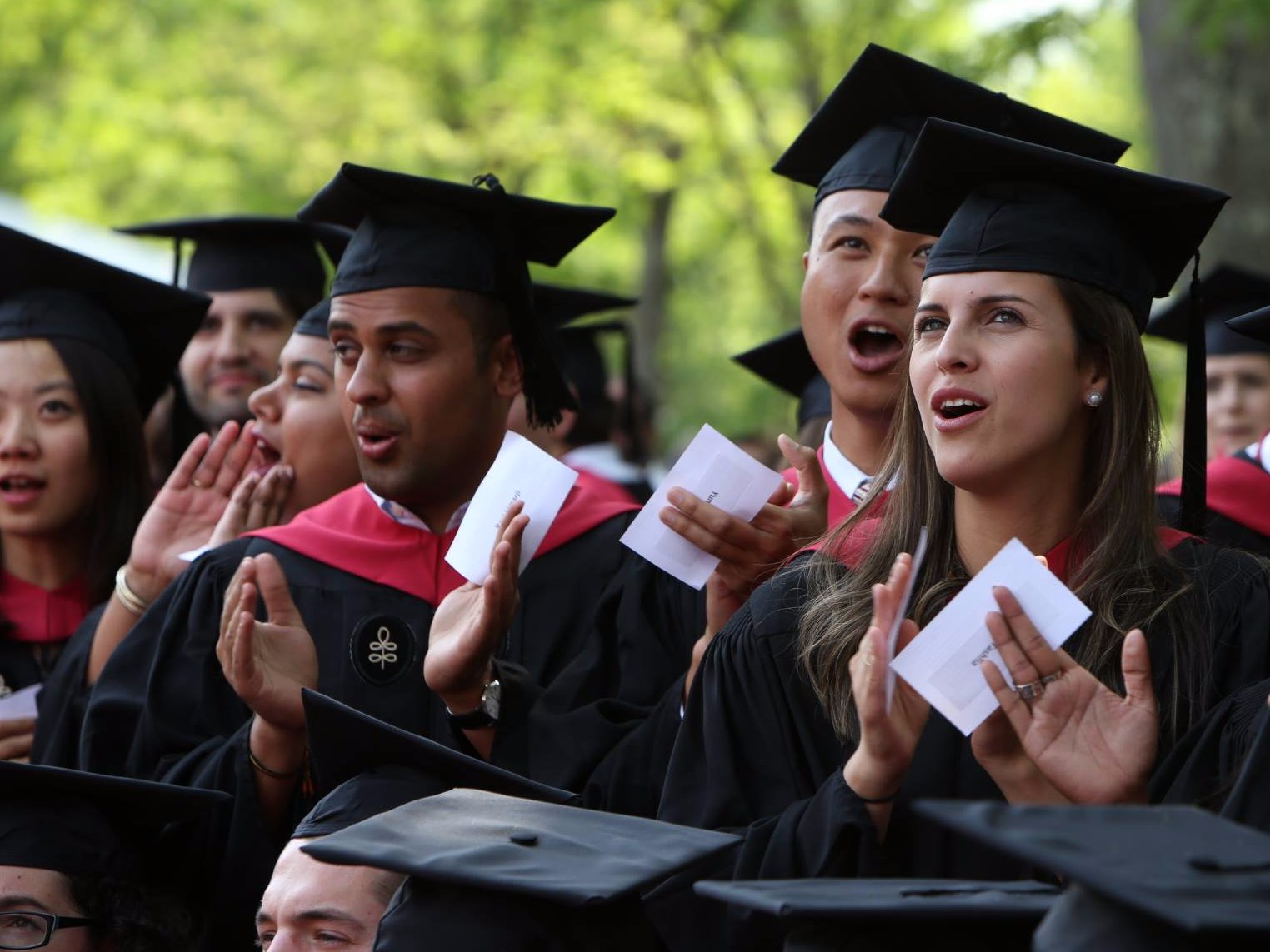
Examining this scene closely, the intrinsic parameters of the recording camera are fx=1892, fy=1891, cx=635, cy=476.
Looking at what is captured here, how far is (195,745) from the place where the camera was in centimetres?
472

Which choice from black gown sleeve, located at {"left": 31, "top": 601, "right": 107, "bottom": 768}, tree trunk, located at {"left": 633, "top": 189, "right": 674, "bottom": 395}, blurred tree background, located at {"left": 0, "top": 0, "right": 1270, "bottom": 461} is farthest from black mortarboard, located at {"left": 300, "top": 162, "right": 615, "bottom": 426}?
tree trunk, located at {"left": 633, "top": 189, "right": 674, "bottom": 395}

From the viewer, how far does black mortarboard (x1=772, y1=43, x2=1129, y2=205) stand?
4484mm

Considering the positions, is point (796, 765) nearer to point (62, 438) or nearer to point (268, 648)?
point (268, 648)

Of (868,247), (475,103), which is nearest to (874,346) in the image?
(868,247)

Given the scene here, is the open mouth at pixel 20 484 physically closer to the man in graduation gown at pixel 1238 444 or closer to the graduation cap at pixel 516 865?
the graduation cap at pixel 516 865

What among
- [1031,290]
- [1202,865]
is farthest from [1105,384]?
[1202,865]

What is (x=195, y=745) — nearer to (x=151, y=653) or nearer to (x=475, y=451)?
(x=151, y=653)

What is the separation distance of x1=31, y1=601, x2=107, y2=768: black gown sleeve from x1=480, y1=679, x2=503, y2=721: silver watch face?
1.37 m

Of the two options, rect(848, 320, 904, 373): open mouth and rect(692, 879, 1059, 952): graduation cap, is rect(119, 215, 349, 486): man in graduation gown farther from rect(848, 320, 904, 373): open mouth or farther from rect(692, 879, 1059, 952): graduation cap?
rect(692, 879, 1059, 952): graduation cap

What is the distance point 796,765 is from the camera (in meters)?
3.55

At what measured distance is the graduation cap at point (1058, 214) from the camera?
3.66 meters

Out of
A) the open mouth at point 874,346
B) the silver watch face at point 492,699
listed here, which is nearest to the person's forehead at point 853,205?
the open mouth at point 874,346

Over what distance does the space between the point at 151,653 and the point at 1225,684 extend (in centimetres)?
278

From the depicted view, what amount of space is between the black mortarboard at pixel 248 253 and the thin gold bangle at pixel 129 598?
175cm
